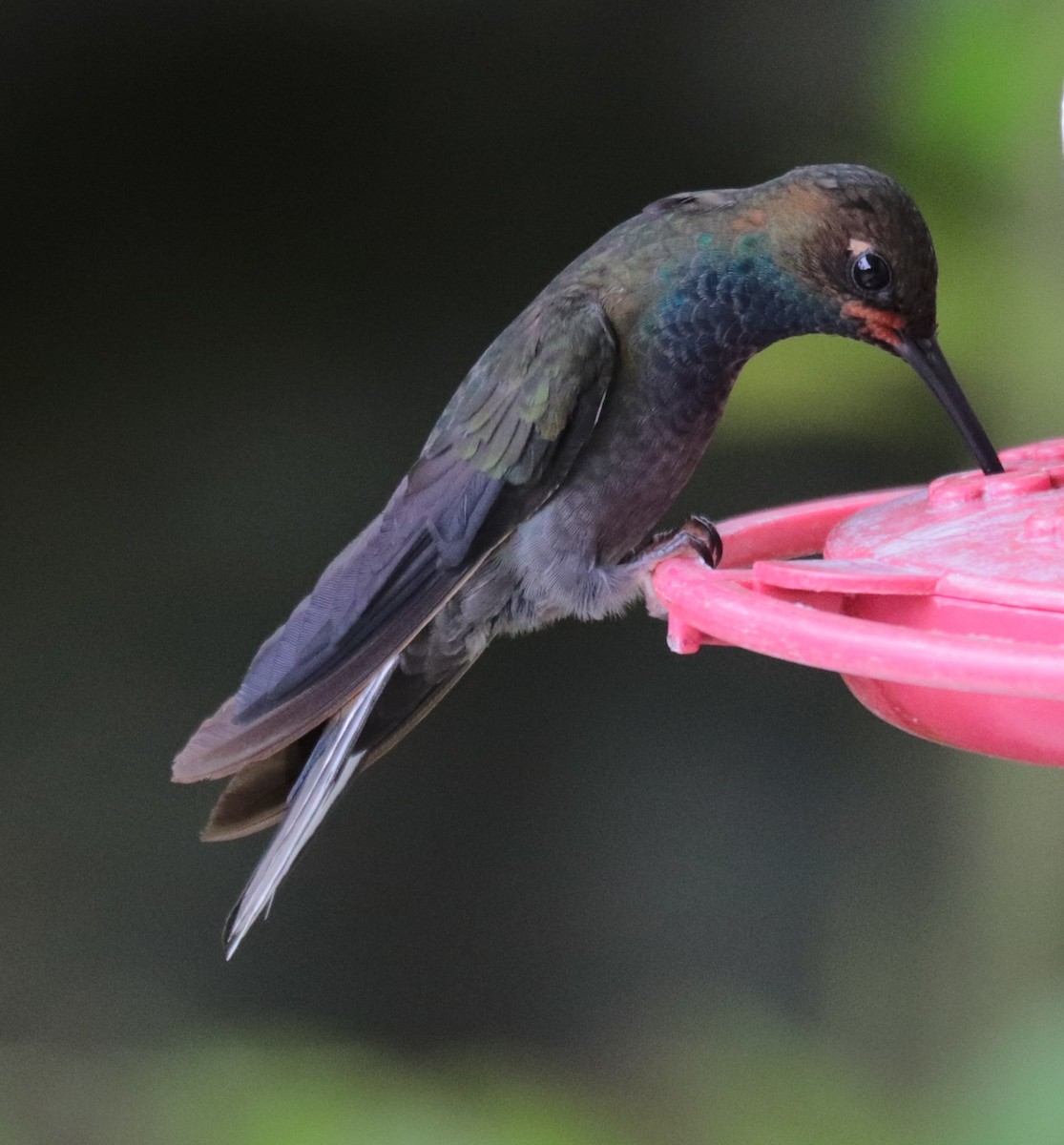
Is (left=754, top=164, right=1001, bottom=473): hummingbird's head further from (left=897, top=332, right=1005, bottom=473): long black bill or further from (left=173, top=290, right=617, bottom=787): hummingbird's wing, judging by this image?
(left=173, top=290, right=617, bottom=787): hummingbird's wing

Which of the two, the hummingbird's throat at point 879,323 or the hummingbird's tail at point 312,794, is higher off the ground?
the hummingbird's throat at point 879,323

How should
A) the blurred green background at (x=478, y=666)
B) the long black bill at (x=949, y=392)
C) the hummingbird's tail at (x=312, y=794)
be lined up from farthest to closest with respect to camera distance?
the blurred green background at (x=478, y=666), the hummingbird's tail at (x=312, y=794), the long black bill at (x=949, y=392)

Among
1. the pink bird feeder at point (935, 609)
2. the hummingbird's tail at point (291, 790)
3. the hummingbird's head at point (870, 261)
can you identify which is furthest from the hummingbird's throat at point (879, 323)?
the hummingbird's tail at point (291, 790)

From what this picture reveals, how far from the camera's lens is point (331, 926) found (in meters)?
2.48

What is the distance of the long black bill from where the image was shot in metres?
1.05

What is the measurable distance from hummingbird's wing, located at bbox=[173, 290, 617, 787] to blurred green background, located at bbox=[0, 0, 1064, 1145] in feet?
3.63

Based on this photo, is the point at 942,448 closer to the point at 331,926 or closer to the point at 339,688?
the point at 331,926

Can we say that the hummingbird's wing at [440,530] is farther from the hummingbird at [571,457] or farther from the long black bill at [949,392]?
the long black bill at [949,392]

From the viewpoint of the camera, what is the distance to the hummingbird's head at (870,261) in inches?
43.6

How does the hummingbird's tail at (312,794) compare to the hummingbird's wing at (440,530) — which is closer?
the hummingbird's wing at (440,530)

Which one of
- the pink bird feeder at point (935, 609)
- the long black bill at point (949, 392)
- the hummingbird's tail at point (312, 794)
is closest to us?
the pink bird feeder at point (935, 609)

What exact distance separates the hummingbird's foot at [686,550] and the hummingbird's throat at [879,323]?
21 centimetres

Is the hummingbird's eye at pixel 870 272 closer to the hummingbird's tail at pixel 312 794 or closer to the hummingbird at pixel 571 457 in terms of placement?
the hummingbird at pixel 571 457

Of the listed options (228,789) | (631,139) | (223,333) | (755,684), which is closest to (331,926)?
(755,684)
